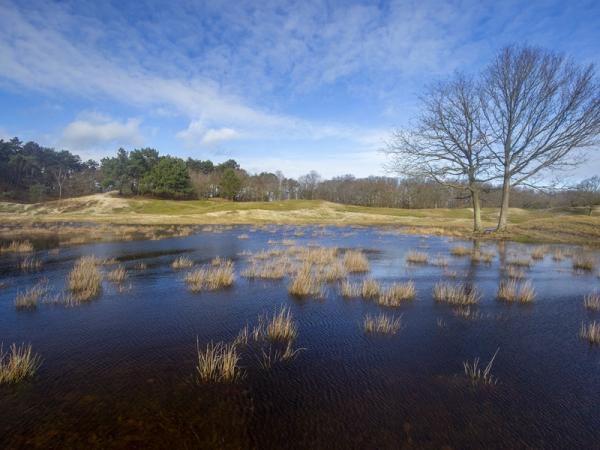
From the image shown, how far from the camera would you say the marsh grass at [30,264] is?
51.1ft

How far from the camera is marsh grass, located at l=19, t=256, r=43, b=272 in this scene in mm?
15581

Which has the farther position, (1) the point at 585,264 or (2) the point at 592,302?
(1) the point at 585,264

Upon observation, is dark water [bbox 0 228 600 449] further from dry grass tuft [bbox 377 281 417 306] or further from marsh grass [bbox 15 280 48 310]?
dry grass tuft [bbox 377 281 417 306]

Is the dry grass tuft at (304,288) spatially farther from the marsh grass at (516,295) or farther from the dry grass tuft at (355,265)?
the marsh grass at (516,295)

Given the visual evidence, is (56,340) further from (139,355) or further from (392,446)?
(392,446)

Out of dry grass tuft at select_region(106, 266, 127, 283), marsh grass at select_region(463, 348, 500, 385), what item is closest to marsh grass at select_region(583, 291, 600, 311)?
marsh grass at select_region(463, 348, 500, 385)

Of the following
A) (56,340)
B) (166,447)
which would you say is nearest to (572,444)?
(166,447)

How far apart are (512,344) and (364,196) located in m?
127

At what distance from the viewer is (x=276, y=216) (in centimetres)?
6494

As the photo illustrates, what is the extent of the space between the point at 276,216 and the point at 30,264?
163 ft

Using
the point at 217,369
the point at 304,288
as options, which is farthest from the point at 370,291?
the point at 217,369

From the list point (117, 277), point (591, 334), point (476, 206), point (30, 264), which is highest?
point (476, 206)

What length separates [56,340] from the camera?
7359 millimetres

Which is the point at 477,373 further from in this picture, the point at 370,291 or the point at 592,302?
the point at 592,302
